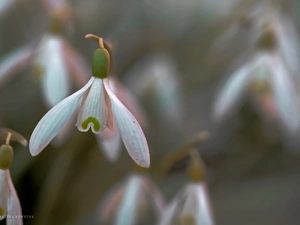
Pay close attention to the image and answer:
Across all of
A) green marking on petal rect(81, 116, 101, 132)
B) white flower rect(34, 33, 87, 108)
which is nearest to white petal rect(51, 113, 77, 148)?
white flower rect(34, 33, 87, 108)

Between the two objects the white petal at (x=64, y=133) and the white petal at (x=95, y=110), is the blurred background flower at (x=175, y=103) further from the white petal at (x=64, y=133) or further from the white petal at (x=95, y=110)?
the white petal at (x=95, y=110)

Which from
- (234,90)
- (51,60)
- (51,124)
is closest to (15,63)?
(51,60)

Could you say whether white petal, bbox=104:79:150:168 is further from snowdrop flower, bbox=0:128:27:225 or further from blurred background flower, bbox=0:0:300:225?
blurred background flower, bbox=0:0:300:225

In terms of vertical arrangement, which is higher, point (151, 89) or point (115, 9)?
point (115, 9)

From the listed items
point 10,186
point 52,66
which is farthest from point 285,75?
point 10,186

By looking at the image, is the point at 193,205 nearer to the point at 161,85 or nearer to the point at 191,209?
the point at 191,209

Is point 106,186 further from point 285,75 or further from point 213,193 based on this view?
point 285,75
